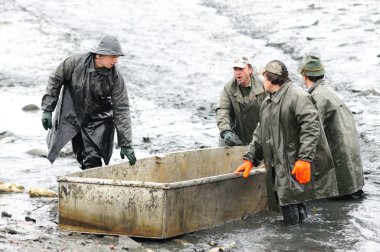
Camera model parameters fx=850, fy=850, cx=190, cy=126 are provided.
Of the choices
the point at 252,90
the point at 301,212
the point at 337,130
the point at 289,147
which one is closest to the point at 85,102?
the point at 252,90

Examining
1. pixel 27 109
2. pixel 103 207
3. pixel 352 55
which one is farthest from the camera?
pixel 352 55

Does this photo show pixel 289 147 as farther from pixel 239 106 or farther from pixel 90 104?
pixel 90 104

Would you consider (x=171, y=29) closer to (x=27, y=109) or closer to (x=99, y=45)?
(x=27, y=109)

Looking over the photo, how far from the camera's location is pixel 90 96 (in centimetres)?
913

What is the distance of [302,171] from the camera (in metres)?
8.22

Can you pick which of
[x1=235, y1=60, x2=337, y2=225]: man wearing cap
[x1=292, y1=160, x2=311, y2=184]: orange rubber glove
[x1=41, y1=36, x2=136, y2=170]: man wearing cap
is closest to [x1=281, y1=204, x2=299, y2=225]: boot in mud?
[x1=235, y1=60, x2=337, y2=225]: man wearing cap

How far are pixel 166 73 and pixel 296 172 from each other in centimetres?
1026

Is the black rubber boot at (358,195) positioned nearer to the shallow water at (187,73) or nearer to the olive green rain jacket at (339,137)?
the shallow water at (187,73)

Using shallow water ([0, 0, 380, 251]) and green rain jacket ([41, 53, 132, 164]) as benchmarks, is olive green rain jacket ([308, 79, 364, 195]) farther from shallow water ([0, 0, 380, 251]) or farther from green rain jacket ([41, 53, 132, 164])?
green rain jacket ([41, 53, 132, 164])

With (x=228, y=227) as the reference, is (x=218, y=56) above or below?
above

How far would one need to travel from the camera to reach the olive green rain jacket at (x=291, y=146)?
832 cm

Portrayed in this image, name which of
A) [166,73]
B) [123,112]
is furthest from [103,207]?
[166,73]

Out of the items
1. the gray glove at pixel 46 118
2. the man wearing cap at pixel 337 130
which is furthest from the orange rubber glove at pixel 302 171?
the gray glove at pixel 46 118

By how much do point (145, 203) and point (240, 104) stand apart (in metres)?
2.50
